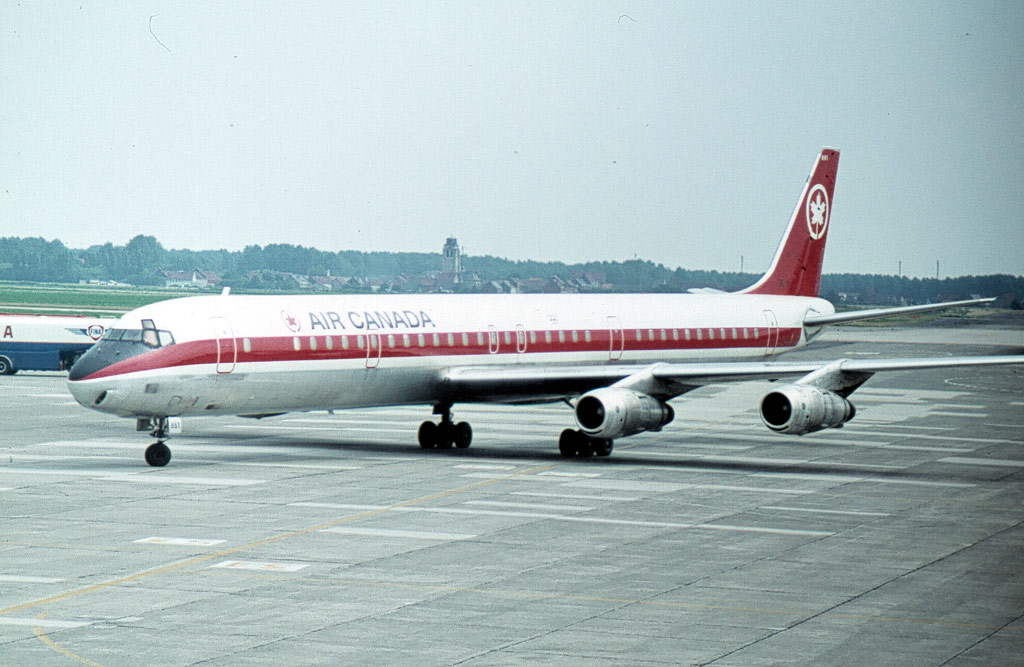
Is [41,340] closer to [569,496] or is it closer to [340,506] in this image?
[340,506]

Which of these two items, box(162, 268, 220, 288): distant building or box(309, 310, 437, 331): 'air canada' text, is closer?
box(309, 310, 437, 331): 'air canada' text

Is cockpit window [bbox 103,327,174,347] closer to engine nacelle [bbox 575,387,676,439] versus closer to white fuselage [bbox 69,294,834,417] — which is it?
white fuselage [bbox 69,294,834,417]

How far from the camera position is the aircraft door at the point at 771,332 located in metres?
46.7

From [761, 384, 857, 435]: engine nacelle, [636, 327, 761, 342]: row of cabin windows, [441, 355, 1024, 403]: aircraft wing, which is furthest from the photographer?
[636, 327, 761, 342]: row of cabin windows

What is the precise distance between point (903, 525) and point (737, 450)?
13692 millimetres

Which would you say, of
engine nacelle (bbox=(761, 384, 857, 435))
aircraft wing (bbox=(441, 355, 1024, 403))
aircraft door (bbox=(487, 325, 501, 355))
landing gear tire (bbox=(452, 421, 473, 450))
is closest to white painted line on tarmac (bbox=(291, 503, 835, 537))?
engine nacelle (bbox=(761, 384, 857, 435))

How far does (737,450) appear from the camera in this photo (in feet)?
132

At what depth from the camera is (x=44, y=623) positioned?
18094 millimetres

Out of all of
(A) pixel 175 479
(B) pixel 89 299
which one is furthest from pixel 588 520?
(B) pixel 89 299

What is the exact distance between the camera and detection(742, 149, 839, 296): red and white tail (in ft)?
164

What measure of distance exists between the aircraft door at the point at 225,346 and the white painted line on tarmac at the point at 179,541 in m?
9.52

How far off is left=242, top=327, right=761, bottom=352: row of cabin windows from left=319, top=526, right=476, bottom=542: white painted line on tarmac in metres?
9.58

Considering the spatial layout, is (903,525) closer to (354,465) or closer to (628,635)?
(628,635)

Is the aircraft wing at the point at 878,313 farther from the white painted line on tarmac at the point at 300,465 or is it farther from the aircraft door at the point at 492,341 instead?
the white painted line on tarmac at the point at 300,465
